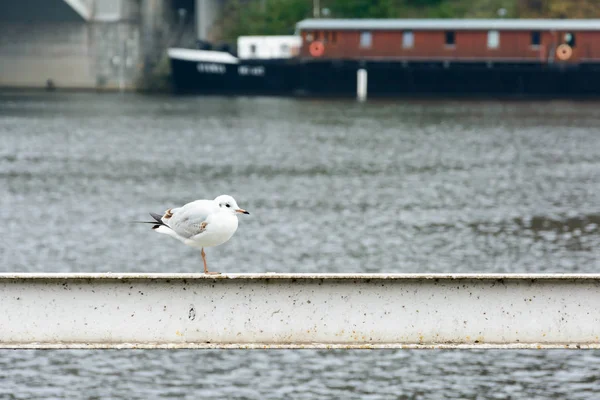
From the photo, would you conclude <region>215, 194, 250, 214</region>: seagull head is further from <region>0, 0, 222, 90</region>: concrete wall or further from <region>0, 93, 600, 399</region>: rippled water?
<region>0, 0, 222, 90</region>: concrete wall

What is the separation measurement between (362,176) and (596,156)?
37.7 ft

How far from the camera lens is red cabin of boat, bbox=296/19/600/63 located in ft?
266

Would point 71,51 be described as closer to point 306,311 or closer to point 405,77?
point 405,77

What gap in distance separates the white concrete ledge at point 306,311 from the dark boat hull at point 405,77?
7364 cm

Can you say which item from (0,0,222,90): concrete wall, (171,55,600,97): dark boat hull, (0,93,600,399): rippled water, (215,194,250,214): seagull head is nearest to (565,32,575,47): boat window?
(171,55,600,97): dark boat hull

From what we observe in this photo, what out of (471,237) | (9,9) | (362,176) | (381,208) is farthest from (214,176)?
(9,9)

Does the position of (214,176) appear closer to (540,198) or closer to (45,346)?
(540,198)

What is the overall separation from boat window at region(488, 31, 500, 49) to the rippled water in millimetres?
11324

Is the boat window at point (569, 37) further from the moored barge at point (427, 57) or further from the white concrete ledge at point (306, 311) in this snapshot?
the white concrete ledge at point (306, 311)

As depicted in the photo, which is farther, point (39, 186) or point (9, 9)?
point (9, 9)

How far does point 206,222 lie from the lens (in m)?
9.43

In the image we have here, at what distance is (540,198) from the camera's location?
37969mm

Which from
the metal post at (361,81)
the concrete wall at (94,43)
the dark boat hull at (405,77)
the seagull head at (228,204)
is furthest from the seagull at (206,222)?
the concrete wall at (94,43)

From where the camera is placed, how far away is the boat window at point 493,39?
3196 inches
